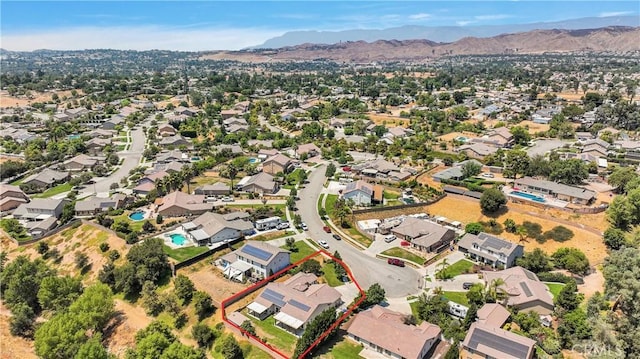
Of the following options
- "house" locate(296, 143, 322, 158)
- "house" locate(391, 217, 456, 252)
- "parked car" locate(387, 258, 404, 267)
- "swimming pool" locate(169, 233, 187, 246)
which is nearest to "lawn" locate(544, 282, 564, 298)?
"house" locate(391, 217, 456, 252)

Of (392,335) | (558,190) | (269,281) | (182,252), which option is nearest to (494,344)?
(392,335)

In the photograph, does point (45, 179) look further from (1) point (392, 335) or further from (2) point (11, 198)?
(1) point (392, 335)

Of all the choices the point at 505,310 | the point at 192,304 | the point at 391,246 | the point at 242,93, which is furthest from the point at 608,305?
the point at 242,93

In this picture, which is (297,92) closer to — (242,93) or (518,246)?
(242,93)

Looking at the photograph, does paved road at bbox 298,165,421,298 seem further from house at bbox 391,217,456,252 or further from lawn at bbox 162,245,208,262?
lawn at bbox 162,245,208,262

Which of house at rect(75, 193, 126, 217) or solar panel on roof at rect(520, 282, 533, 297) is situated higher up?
house at rect(75, 193, 126, 217)

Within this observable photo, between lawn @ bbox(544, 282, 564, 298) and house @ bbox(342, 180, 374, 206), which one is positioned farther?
house @ bbox(342, 180, 374, 206)
